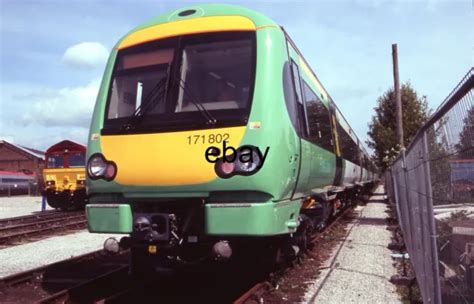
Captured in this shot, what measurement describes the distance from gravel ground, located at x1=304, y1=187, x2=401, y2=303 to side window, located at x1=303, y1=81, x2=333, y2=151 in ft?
6.35

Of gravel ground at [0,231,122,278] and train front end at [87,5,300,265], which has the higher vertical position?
train front end at [87,5,300,265]

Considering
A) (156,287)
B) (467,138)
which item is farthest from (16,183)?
(467,138)

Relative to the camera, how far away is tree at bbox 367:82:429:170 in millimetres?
33469

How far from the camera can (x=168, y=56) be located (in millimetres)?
5336

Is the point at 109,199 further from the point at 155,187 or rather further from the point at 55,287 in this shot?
the point at 55,287

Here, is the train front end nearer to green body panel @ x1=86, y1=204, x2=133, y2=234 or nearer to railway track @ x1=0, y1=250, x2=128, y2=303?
green body panel @ x1=86, y1=204, x2=133, y2=234

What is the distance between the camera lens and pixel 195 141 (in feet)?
15.5

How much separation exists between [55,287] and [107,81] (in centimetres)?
292

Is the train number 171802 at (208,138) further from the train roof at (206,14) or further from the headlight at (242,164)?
the train roof at (206,14)

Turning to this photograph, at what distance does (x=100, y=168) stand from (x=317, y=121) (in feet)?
11.4

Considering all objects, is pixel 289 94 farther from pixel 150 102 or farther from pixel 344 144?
pixel 344 144

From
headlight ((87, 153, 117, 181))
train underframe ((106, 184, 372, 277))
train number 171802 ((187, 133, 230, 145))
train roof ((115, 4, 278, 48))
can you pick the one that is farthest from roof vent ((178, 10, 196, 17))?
train underframe ((106, 184, 372, 277))

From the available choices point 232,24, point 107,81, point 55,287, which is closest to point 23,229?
point 55,287

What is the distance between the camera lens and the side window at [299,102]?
5.70 meters
